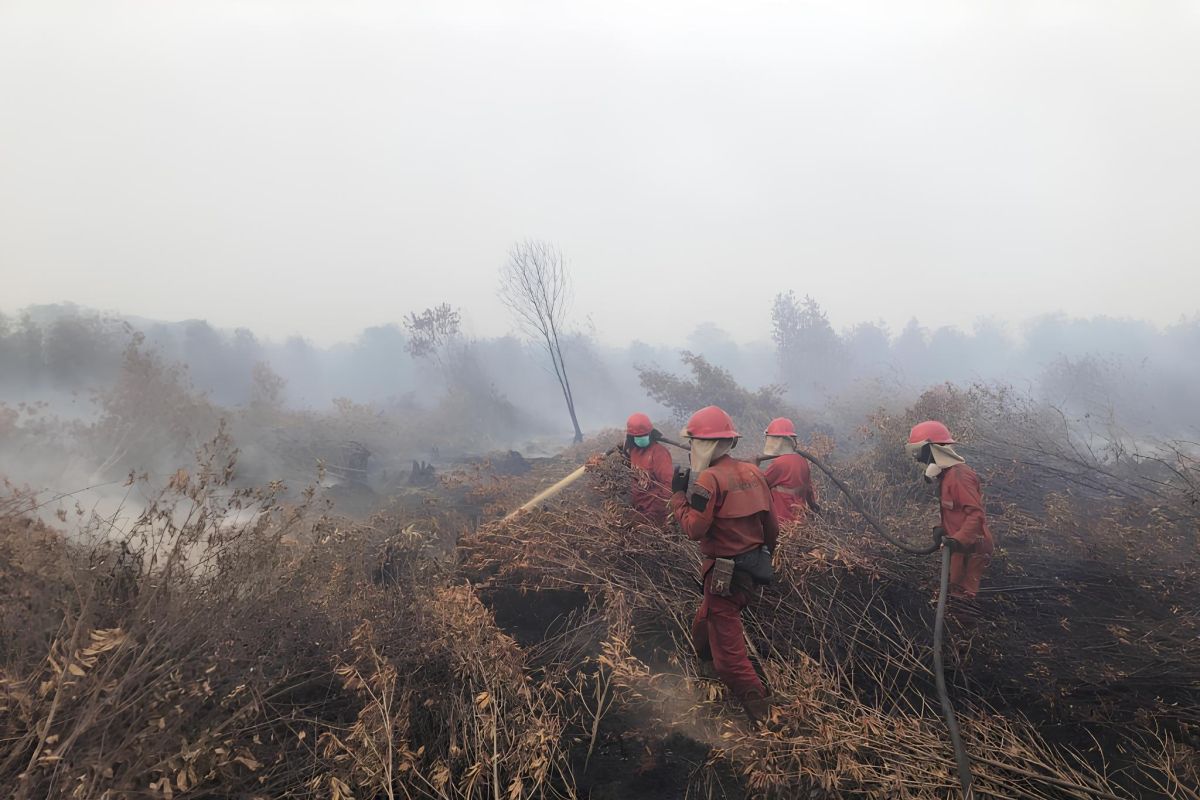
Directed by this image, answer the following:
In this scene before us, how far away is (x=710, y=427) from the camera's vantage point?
3.59 metres

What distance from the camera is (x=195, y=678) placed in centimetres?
271

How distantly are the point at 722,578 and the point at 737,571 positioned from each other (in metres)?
0.12

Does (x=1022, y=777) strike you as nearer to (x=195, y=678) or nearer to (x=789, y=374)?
(x=195, y=678)

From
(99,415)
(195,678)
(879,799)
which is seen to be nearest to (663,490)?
(879,799)

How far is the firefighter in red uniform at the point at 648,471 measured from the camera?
5.24m

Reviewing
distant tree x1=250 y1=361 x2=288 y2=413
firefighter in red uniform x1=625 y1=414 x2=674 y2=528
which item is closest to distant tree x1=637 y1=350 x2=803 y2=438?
firefighter in red uniform x1=625 y1=414 x2=674 y2=528

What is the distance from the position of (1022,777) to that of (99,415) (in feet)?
52.3

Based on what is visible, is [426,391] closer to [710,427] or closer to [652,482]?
[652,482]

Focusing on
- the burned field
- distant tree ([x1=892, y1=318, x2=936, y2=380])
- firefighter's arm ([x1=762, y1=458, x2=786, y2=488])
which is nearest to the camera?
the burned field

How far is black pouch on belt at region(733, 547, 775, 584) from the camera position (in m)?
3.38

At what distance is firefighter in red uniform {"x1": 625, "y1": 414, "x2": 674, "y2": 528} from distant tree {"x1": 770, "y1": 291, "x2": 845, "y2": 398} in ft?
78.8

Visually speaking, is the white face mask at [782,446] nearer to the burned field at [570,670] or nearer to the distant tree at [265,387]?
the burned field at [570,670]

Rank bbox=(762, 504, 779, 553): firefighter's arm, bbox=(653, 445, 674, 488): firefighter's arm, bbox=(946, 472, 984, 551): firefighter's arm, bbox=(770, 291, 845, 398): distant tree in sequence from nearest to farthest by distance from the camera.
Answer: bbox=(762, 504, 779, 553): firefighter's arm → bbox=(946, 472, 984, 551): firefighter's arm → bbox=(653, 445, 674, 488): firefighter's arm → bbox=(770, 291, 845, 398): distant tree

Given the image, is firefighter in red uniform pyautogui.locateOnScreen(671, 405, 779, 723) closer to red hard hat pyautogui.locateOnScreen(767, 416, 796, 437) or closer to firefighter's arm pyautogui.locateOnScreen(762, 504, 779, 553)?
firefighter's arm pyautogui.locateOnScreen(762, 504, 779, 553)
